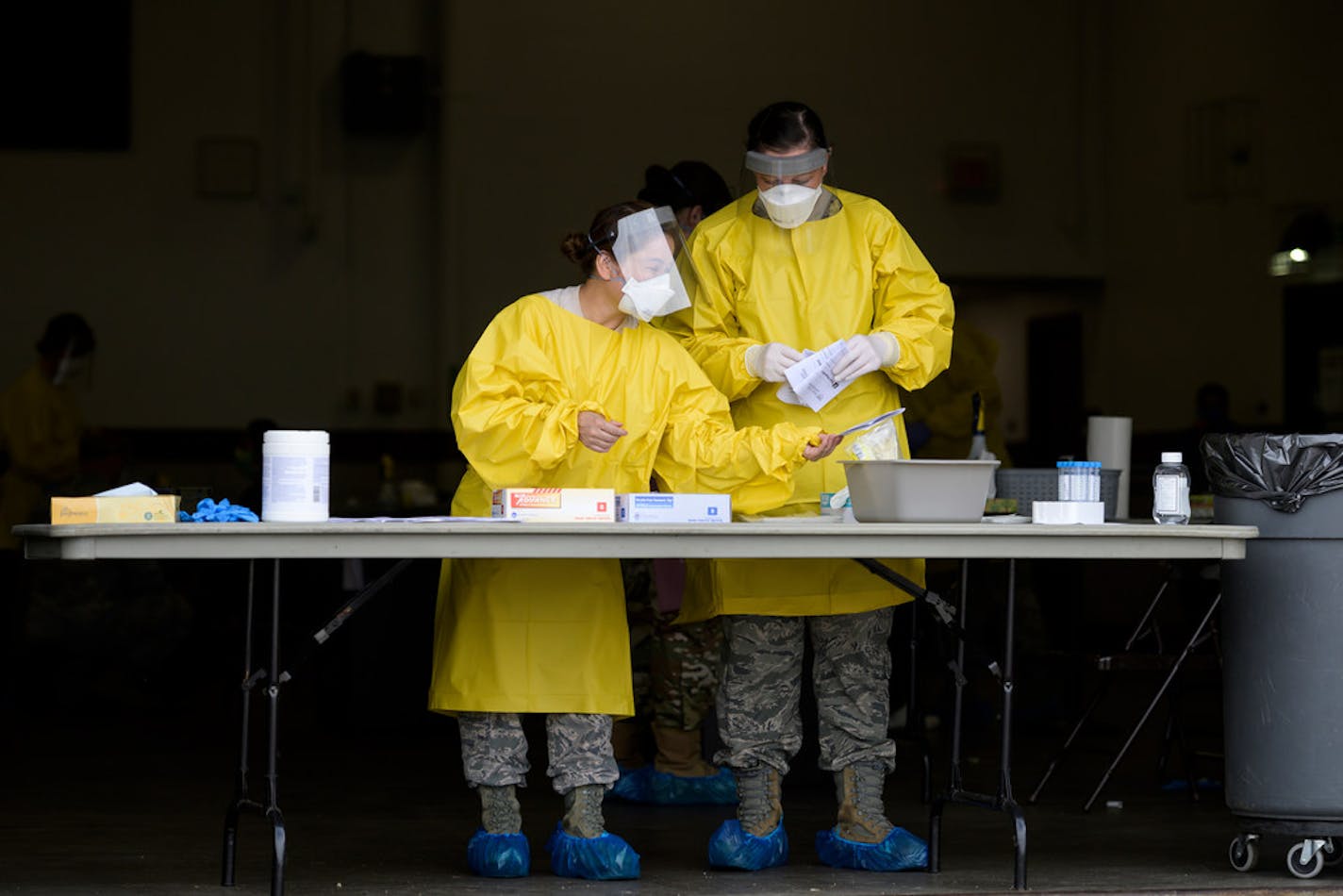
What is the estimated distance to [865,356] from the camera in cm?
396

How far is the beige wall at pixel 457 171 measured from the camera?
966 cm

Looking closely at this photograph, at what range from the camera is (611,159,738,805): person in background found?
5004 millimetres

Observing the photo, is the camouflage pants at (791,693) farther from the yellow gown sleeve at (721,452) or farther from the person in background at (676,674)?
the person in background at (676,674)

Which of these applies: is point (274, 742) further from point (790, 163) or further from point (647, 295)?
point (790, 163)

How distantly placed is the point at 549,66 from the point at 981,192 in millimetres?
2347

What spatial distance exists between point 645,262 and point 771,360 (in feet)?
1.10

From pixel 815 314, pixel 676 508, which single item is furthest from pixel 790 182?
pixel 676 508

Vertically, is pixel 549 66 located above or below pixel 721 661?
above

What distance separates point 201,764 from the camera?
228 inches

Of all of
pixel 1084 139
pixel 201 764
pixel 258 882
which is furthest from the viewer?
pixel 1084 139

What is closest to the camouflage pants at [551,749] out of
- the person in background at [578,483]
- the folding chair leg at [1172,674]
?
the person in background at [578,483]

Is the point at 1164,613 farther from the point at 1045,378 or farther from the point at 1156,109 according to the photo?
the point at 1156,109

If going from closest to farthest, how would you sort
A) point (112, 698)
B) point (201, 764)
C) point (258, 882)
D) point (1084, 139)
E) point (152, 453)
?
point (258, 882) < point (201, 764) < point (112, 698) < point (152, 453) < point (1084, 139)

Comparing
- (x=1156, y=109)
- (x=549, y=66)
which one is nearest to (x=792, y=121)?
(x=549, y=66)
